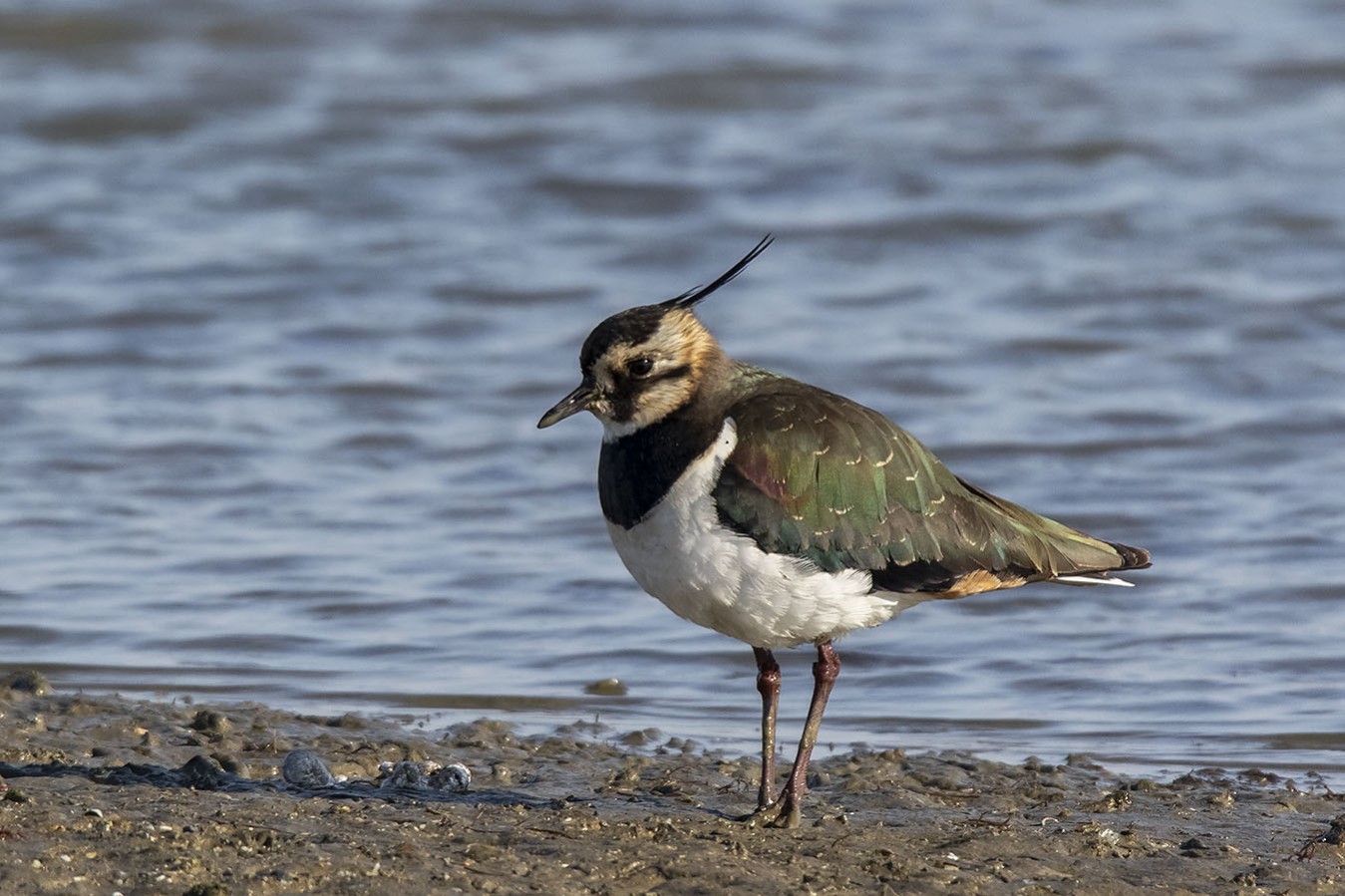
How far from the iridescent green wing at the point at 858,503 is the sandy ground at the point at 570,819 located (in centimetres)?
81

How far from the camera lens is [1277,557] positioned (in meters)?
9.41

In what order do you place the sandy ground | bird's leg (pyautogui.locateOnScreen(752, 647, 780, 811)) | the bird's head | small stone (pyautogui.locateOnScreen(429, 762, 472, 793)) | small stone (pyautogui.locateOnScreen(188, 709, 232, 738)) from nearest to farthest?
the sandy ground
the bird's head
bird's leg (pyautogui.locateOnScreen(752, 647, 780, 811))
small stone (pyautogui.locateOnScreen(429, 762, 472, 793))
small stone (pyautogui.locateOnScreen(188, 709, 232, 738))

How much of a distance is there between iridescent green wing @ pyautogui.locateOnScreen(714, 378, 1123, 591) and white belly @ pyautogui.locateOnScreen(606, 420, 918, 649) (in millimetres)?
48

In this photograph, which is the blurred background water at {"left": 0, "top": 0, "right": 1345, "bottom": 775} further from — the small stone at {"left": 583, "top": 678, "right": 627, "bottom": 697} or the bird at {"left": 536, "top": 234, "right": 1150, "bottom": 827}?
the bird at {"left": 536, "top": 234, "right": 1150, "bottom": 827}

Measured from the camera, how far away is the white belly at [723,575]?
563 cm

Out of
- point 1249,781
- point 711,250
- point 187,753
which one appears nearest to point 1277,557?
point 1249,781

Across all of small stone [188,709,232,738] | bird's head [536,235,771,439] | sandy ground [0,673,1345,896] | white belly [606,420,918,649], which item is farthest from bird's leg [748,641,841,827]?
small stone [188,709,232,738]

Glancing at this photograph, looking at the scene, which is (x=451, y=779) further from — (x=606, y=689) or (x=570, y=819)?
(x=606, y=689)

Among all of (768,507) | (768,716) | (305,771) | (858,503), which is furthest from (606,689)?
(768,507)

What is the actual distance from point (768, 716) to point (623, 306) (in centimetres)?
752

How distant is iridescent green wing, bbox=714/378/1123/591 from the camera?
227 inches

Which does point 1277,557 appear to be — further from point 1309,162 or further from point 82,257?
point 82,257

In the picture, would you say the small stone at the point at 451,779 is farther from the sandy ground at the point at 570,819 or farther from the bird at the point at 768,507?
the bird at the point at 768,507

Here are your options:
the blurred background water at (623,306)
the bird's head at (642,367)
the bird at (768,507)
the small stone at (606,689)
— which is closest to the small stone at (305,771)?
the blurred background water at (623,306)
